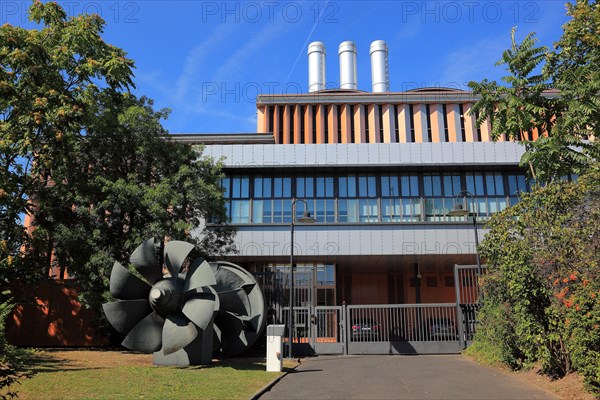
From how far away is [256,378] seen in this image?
496 inches

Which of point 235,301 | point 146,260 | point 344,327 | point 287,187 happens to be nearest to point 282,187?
point 287,187

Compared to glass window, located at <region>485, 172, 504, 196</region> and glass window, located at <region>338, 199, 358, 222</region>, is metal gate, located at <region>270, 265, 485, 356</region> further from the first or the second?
glass window, located at <region>485, 172, 504, 196</region>

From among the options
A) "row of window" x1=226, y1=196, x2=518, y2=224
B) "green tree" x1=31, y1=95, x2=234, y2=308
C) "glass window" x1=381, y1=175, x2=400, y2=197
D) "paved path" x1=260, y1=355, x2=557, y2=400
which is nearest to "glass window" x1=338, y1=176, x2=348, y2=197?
"row of window" x1=226, y1=196, x2=518, y2=224

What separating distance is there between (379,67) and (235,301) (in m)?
47.3

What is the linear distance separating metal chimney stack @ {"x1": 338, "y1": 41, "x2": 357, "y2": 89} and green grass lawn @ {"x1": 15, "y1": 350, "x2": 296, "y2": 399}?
157ft

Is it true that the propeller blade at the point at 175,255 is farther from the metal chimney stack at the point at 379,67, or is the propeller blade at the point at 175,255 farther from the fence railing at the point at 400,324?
the metal chimney stack at the point at 379,67

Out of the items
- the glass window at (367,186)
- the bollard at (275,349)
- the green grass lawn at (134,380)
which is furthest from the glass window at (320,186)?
the bollard at (275,349)

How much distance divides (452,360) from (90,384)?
11.5 m

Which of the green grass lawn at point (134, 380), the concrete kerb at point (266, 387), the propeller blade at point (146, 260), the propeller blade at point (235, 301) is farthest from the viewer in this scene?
the propeller blade at point (235, 301)

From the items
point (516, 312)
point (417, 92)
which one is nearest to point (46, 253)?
point (516, 312)

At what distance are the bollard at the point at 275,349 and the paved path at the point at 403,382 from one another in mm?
522

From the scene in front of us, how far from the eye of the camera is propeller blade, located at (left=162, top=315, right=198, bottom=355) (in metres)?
13.9

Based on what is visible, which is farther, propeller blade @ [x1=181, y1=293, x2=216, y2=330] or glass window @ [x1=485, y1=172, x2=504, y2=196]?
glass window @ [x1=485, y1=172, x2=504, y2=196]

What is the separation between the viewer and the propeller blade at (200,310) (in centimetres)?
1404
